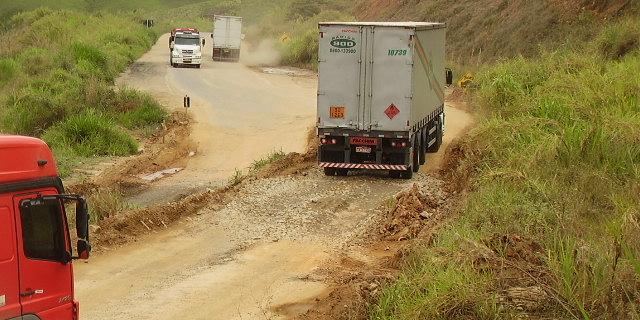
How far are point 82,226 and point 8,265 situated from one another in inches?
28.7

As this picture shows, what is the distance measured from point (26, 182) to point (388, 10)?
5813 centimetres

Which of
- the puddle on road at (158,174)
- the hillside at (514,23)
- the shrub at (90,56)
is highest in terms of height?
the hillside at (514,23)

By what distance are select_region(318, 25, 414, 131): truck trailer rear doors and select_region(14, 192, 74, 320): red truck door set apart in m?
13.2

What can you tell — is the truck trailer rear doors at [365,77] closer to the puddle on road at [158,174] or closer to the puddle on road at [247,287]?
the puddle on road at [247,287]

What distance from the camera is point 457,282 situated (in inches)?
363

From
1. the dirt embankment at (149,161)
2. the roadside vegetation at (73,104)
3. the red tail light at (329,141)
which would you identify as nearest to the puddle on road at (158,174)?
the dirt embankment at (149,161)

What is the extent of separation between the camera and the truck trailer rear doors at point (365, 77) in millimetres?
20797

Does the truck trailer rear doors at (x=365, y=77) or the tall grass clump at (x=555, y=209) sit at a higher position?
the truck trailer rear doors at (x=365, y=77)

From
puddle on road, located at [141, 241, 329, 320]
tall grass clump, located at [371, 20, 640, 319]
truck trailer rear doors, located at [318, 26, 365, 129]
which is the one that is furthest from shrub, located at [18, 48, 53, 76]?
puddle on road, located at [141, 241, 329, 320]

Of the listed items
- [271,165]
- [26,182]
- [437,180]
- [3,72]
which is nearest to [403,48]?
[437,180]

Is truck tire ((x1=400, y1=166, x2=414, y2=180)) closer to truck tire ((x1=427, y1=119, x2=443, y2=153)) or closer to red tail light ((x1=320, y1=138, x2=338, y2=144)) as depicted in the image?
red tail light ((x1=320, y1=138, x2=338, y2=144))

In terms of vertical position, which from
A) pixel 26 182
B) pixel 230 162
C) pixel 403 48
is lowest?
pixel 230 162

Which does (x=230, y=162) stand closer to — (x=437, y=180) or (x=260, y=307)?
(x=437, y=180)

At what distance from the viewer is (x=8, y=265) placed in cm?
782
